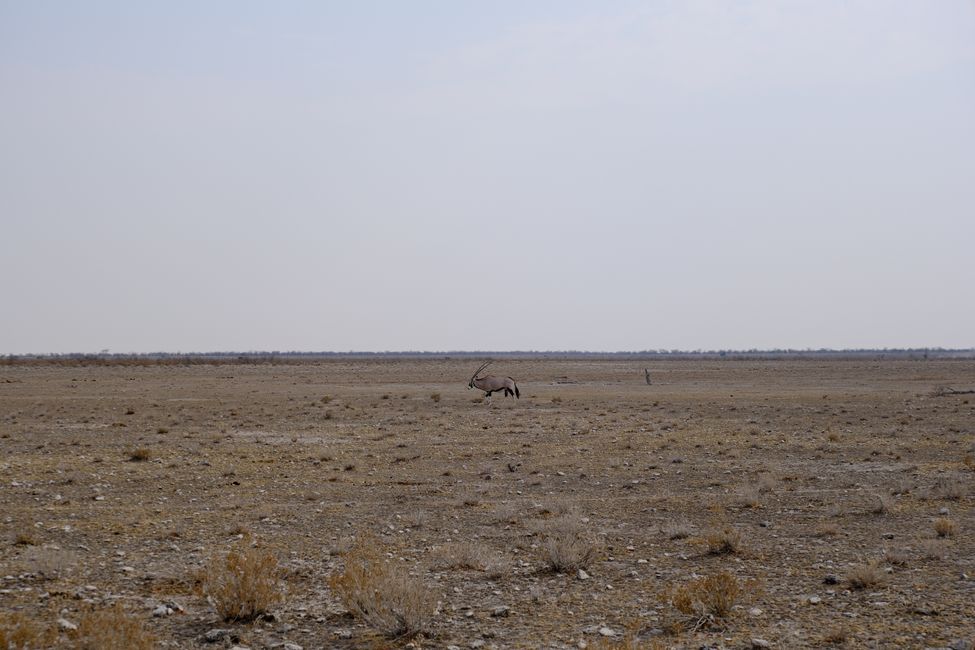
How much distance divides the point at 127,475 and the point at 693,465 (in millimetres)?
11448

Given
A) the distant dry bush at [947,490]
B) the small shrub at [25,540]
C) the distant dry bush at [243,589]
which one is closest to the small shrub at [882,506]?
the distant dry bush at [947,490]

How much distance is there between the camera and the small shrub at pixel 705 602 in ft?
26.4

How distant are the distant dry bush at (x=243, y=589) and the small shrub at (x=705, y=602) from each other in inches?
146

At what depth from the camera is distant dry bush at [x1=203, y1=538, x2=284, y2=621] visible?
26.7 feet

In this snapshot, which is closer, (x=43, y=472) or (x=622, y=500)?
(x=622, y=500)

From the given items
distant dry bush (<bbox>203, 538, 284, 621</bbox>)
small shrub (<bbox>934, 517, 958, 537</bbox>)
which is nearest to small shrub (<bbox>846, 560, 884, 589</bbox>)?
small shrub (<bbox>934, 517, 958, 537</bbox>)

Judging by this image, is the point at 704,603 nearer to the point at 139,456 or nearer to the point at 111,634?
the point at 111,634

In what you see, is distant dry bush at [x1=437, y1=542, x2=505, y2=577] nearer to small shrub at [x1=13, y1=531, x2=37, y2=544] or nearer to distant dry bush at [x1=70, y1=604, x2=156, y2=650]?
distant dry bush at [x1=70, y1=604, x2=156, y2=650]

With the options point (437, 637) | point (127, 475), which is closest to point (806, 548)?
point (437, 637)

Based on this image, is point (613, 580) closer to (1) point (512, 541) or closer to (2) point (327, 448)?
(1) point (512, 541)

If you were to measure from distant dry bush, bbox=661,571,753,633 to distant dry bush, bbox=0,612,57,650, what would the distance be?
522 cm

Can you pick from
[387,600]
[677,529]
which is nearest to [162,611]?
[387,600]

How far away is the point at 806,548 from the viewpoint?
11148mm

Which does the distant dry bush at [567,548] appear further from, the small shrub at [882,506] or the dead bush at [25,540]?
the dead bush at [25,540]
